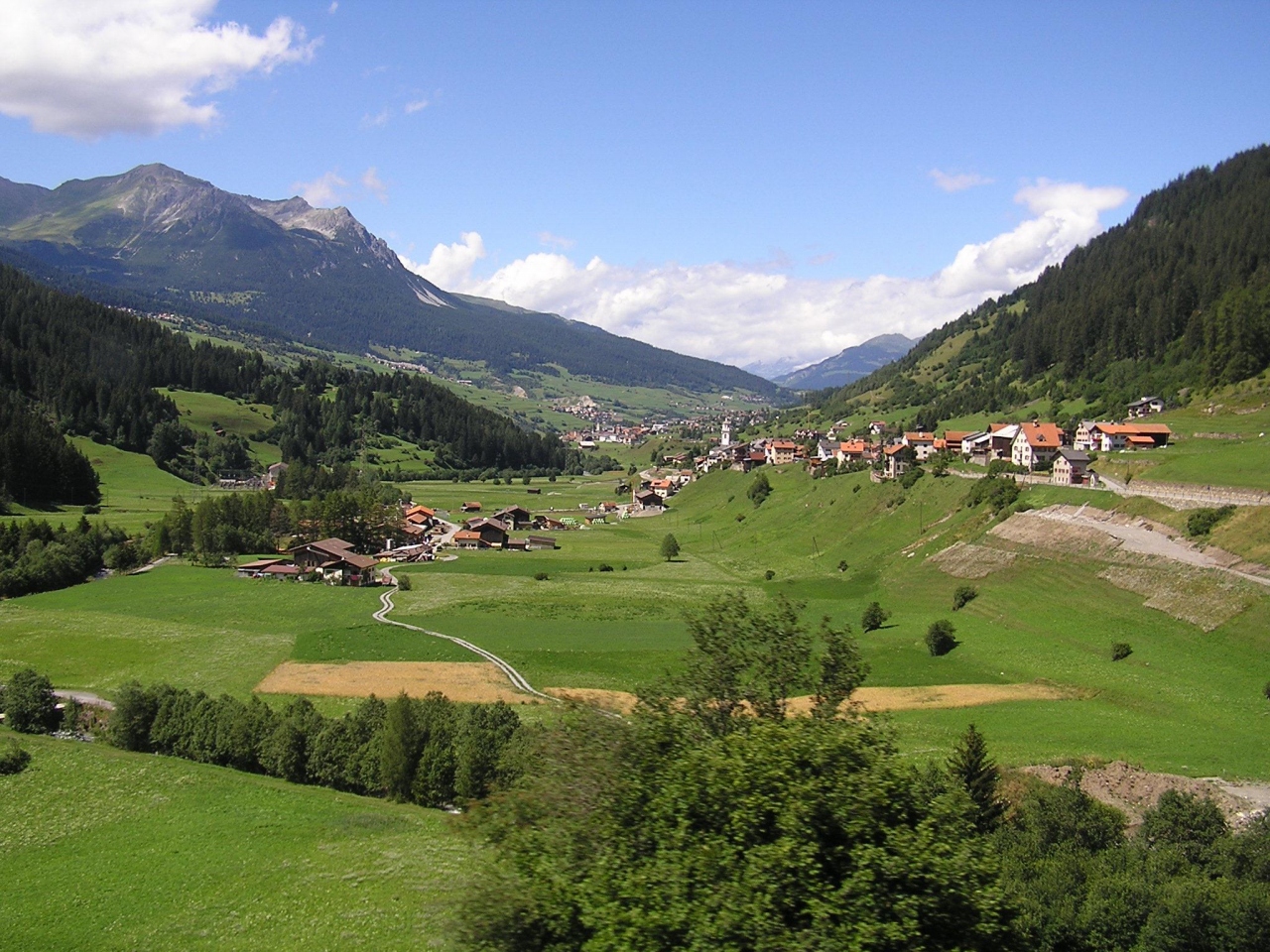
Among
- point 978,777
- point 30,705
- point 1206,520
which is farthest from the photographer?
point 1206,520

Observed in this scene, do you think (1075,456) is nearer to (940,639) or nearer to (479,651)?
(940,639)

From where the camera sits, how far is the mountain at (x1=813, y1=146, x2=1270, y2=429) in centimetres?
10619

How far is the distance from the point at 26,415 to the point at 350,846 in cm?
12457

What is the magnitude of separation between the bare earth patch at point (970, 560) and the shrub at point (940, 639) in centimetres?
1150

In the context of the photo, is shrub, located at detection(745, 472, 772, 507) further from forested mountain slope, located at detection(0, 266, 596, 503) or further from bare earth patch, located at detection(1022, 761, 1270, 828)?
forested mountain slope, located at detection(0, 266, 596, 503)

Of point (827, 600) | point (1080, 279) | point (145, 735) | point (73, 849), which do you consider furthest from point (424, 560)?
point (1080, 279)

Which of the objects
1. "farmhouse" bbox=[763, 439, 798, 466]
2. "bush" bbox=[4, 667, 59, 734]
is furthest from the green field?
"farmhouse" bbox=[763, 439, 798, 466]

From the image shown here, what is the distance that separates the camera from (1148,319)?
13038 cm

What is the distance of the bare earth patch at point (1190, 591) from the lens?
4359cm

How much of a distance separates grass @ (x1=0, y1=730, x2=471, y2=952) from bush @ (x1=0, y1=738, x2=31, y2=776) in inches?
16.6

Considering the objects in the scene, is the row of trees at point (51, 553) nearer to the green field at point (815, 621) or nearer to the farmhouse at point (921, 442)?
the green field at point (815, 621)

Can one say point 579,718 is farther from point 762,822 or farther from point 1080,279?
point 1080,279

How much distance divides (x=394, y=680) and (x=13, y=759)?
17106 mm

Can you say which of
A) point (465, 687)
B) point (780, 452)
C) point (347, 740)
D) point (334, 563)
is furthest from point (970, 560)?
point (780, 452)
